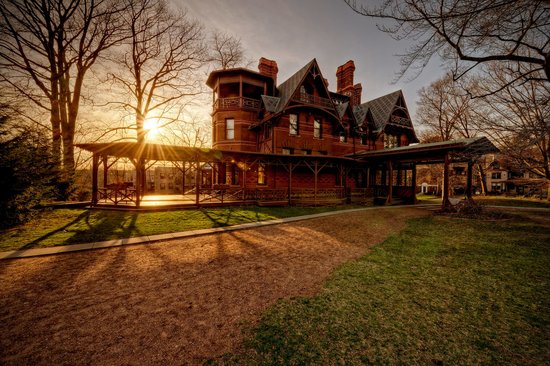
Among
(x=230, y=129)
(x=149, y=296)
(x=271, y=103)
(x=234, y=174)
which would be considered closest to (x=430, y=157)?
(x=271, y=103)

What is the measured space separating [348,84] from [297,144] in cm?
1375

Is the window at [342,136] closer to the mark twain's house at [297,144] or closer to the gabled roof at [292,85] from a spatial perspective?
the mark twain's house at [297,144]

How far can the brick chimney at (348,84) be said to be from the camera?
87.5 ft

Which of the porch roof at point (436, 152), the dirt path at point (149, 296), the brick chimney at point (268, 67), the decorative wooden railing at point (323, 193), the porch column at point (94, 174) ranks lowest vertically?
the dirt path at point (149, 296)

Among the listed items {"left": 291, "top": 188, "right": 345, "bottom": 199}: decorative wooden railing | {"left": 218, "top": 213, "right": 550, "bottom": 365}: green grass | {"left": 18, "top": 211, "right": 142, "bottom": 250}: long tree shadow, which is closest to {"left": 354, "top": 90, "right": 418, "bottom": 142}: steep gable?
{"left": 291, "top": 188, "right": 345, "bottom": 199}: decorative wooden railing

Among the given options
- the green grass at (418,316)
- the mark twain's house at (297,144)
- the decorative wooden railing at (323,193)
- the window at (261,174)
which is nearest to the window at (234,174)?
the mark twain's house at (297,144)

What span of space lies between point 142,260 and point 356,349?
5.59 m

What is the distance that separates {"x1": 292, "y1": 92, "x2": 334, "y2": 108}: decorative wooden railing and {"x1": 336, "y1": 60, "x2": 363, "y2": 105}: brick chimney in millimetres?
7393

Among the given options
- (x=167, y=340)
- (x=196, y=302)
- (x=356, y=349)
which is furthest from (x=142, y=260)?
(x=356, y=349)

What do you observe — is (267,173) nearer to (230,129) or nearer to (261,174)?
(261,174)

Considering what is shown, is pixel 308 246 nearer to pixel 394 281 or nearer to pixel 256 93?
pixel 394 281

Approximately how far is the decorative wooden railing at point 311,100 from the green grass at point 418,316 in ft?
54.2

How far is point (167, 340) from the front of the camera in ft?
9.53

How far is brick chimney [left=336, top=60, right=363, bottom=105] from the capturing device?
26656mm
